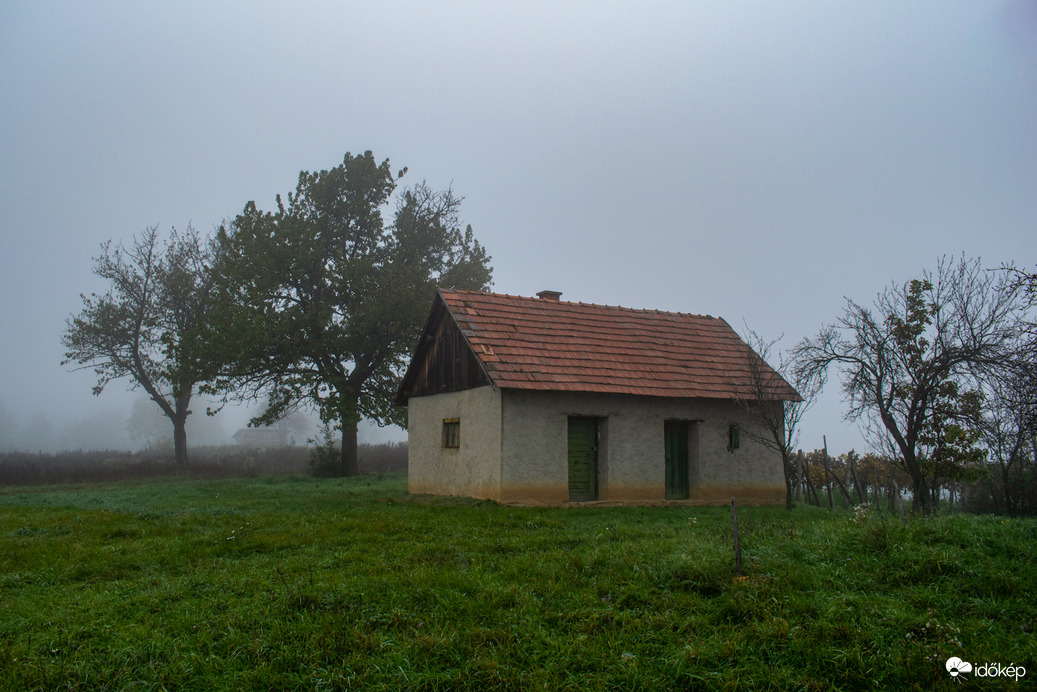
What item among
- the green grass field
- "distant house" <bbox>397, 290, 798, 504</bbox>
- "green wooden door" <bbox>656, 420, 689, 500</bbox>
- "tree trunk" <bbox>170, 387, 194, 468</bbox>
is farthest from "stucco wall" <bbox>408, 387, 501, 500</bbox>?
"tree trunk" <bbox>170, 387, 194, 468</bbox>

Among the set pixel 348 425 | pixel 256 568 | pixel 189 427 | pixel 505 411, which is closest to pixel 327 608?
pixel 256 568

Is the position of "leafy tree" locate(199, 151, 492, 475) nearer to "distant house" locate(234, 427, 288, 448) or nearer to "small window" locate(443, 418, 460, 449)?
"small window" locate(443, 418, 460, 449)

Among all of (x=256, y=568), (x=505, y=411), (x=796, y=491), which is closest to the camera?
(x=256, y=568)

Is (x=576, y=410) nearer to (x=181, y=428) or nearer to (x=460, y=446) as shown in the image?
(x=460, y=446)

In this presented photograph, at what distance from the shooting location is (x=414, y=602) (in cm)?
700

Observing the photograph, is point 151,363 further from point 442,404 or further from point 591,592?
point 591,592

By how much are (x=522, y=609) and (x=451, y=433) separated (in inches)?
456

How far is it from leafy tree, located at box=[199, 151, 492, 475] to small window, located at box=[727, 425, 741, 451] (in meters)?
14.3

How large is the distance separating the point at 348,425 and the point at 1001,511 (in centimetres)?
2266

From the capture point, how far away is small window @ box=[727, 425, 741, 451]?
18.2 metres

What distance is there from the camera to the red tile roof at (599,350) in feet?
53.0

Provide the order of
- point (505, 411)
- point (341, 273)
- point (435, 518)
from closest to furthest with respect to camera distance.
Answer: point (435, 518), point (505, 411), point (341, 273)

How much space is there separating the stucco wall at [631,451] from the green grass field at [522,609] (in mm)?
5168

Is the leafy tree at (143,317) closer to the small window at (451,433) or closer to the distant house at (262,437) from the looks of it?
the small window at (451,433)
